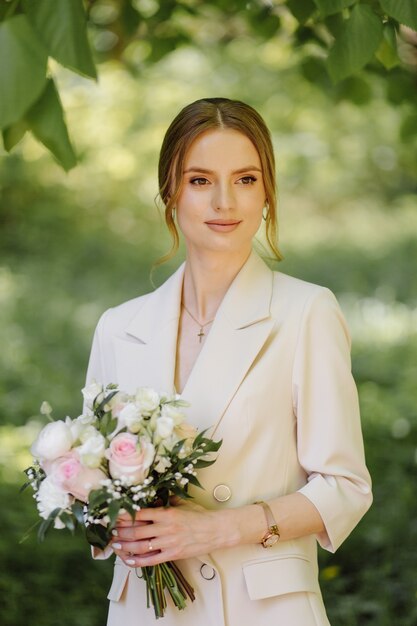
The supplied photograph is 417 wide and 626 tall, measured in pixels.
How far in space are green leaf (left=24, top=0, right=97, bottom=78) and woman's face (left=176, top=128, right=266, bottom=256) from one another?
643 mm

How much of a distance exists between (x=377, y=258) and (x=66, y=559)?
8967 mm

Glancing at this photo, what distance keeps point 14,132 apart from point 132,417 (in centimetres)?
66

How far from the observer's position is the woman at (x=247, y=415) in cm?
233

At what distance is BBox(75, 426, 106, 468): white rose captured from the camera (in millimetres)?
2121

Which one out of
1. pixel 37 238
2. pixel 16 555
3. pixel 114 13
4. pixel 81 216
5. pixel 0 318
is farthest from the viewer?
pixel 81 216

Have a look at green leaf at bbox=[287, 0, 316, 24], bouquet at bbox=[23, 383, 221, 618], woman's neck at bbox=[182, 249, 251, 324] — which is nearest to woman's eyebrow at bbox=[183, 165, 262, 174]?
woman's neck at bbox=[182, 249, 251, 324]

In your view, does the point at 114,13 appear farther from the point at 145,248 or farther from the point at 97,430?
the point at 145,248

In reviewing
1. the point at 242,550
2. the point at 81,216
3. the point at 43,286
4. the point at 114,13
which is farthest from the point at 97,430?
the point at 81,216

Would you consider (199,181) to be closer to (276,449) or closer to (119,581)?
(276,449)

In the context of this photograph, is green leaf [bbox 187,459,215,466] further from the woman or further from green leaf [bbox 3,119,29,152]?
green leaf [bbox 3,119,29,152]

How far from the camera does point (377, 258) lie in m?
13.5

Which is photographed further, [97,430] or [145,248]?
[145,248]

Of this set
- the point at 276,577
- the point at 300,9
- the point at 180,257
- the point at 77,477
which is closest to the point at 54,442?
the point at 77,477

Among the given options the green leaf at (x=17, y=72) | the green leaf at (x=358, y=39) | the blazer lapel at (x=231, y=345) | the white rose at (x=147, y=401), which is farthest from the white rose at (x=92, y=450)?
the green leaf at (x=358, y=39)
